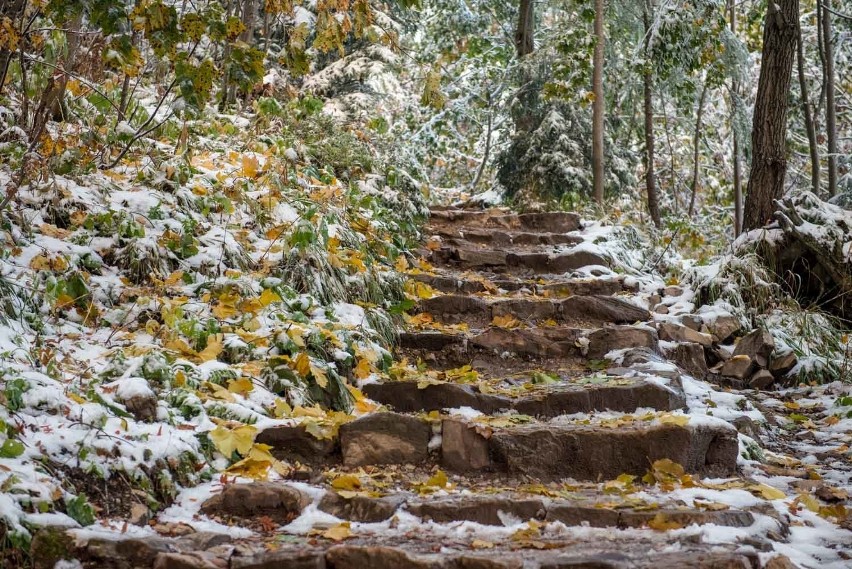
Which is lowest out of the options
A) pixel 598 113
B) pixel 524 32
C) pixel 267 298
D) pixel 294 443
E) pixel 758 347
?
pixel 294 443

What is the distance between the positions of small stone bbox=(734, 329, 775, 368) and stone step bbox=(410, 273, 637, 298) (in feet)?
4.22

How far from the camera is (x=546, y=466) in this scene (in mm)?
3393

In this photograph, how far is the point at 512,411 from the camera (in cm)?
398

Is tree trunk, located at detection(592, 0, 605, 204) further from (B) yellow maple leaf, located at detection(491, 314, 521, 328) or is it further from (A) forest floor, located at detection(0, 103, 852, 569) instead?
(B) yellow maple leaf, located at detection(491, 314, 521, 328)

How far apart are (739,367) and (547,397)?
1865mm

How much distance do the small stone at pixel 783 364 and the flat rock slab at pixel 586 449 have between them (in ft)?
6.55

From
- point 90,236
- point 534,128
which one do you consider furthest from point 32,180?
point 534,128

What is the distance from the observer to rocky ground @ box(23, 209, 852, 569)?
8.11 ft

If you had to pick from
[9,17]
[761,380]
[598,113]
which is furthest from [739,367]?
[598,113]

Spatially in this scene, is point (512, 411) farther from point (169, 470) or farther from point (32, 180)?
point (32, 180)

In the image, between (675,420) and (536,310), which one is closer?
(675,420)

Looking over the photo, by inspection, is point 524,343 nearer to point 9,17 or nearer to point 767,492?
point 767,492

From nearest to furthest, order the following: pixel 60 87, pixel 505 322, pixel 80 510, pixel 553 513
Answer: pixel 80 510, pixel 553 513, pixel 60 87, pixel 505 322

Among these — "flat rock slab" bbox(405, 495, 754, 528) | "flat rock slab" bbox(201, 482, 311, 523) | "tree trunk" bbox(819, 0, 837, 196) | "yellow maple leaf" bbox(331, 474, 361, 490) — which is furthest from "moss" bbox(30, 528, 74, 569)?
"tree trunk" bbox(819, 0, 837, 196)
